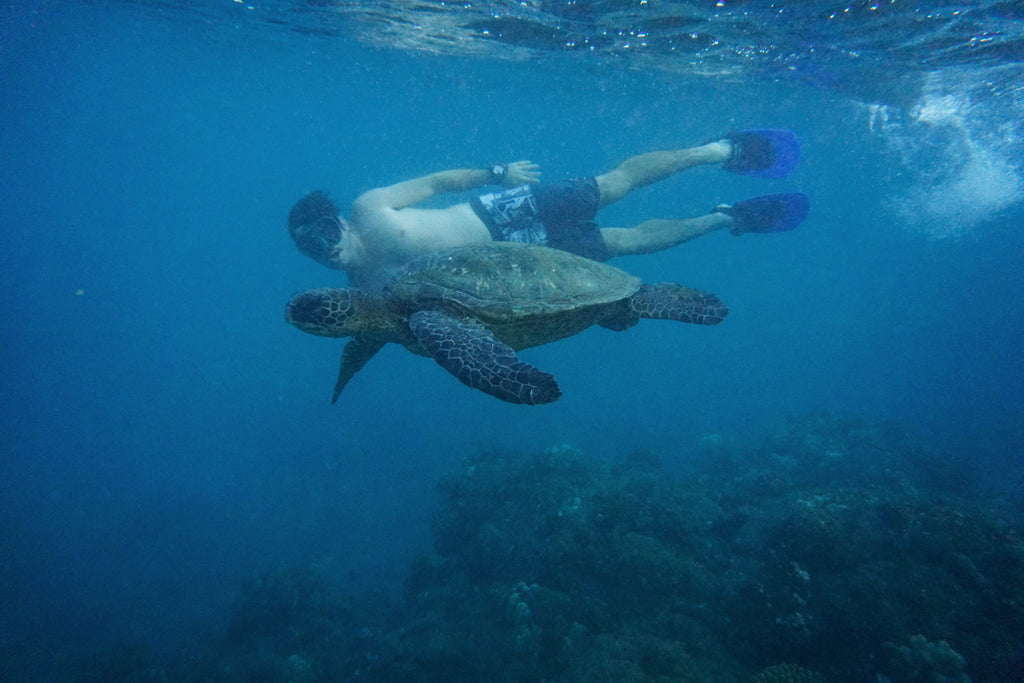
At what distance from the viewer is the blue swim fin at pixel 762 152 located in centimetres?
936

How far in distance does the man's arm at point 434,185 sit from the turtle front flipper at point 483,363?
338 cm

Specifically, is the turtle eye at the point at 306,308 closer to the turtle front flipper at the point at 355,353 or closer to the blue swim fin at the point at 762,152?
the turtle front flipper at the point at 355,353

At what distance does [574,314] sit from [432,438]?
705 inches

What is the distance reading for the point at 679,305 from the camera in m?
5.30

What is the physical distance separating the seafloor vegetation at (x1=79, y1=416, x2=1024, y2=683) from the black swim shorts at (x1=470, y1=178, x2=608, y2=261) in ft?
18.6

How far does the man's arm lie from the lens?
6.55 meters

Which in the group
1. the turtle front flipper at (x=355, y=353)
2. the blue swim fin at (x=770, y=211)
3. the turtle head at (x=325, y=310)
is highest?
the turtle head at (x=325, y=310)

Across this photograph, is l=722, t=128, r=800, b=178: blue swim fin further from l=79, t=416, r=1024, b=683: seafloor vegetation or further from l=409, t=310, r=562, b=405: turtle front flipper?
l=409, t=310, r=562, b=405: turtle front flipper

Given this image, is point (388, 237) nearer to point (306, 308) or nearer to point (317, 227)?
point (317, 227)

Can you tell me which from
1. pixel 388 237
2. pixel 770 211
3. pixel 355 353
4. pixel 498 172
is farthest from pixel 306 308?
pixel 770 211

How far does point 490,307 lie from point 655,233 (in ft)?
17.0

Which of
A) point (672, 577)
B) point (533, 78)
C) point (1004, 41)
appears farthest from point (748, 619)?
point (533, 78)

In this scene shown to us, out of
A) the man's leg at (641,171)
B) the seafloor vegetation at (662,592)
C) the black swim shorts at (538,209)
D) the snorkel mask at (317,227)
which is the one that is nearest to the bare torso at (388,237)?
the snorkel mask at (317,227)

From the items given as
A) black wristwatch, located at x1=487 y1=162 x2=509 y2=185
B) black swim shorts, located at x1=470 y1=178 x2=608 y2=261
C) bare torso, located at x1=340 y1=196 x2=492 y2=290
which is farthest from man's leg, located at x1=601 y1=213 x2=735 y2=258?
bare torso, located at x1=340 y1=196 x2=492 y2=290
